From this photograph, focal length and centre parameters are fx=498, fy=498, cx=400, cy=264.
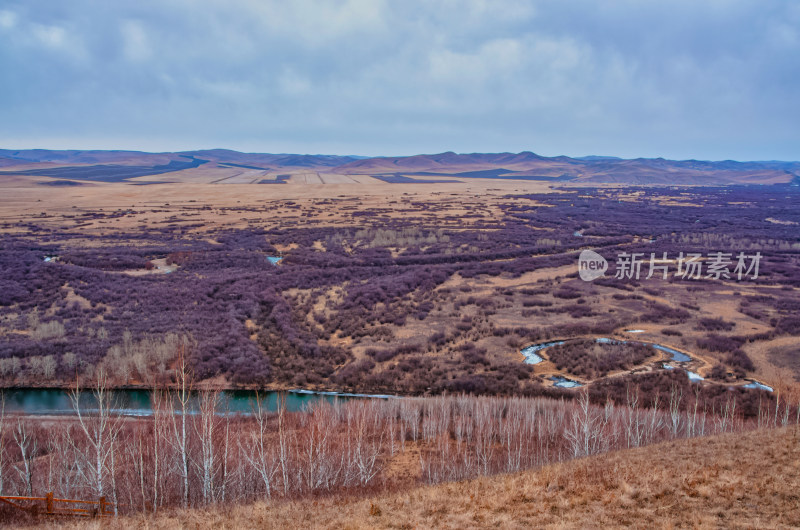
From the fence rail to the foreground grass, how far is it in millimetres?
797

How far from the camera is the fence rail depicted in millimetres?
11182

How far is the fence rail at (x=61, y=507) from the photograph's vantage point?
440 inches

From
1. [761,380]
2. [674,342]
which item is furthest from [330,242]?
[761,380]

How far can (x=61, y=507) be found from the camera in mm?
12039

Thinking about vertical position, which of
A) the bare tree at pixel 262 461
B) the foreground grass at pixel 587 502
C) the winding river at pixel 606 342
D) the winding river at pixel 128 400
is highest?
the foreground grass at pixel 587 502

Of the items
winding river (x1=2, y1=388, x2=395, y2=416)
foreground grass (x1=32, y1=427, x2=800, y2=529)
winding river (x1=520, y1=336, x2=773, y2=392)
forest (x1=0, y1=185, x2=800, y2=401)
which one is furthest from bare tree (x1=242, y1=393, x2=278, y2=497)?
winding river (x1=520, y1=336, x2=773, y2=392)

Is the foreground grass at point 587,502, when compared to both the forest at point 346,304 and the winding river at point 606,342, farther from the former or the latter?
the winding river at point 606,342

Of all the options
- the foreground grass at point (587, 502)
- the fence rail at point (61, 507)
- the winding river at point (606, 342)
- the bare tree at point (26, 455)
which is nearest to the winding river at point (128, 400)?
the bare tree at point (26, 455)

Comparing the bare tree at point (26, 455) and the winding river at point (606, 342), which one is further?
the winding river at point (606, 342)

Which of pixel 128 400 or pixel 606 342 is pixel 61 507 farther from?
pixel 606 342

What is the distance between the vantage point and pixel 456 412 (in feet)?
67.5

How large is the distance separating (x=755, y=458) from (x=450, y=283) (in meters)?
31.8

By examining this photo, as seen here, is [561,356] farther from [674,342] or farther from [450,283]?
[450,283]

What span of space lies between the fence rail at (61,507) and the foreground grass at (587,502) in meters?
0.80
